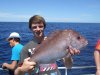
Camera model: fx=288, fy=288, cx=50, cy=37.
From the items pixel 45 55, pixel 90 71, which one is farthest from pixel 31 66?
pixel 90 71

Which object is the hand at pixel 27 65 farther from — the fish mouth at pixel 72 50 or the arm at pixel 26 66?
the fish mouth at pixel 72 50

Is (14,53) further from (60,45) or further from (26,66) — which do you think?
(60,45)

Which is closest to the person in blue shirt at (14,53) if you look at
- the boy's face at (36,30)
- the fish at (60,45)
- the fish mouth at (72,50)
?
the boy's face at (36,30)

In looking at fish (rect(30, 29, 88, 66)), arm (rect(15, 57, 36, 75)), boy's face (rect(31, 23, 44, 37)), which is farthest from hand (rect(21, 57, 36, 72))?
boy's face (rect(31, 23, 44, 37))

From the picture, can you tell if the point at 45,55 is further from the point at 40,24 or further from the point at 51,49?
the point at 40,24

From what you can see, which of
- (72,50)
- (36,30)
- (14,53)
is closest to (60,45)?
A: (72,50)

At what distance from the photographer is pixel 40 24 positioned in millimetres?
3707

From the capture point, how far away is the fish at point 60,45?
306 cm

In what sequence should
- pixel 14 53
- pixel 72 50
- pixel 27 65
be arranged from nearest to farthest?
1. pixel 72 50
2. pixel 27 65
3. pixel 14 53

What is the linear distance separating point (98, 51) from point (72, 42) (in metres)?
1.60

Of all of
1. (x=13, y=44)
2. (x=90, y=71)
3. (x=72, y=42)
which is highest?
(x=72, y=42)

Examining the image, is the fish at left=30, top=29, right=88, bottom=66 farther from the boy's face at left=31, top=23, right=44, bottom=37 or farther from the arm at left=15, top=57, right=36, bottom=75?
the boy's face at left=31, top=23, right=44, bottom=37

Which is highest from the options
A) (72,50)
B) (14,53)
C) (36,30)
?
(36,30)

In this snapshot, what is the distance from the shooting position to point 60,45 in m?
3.10
